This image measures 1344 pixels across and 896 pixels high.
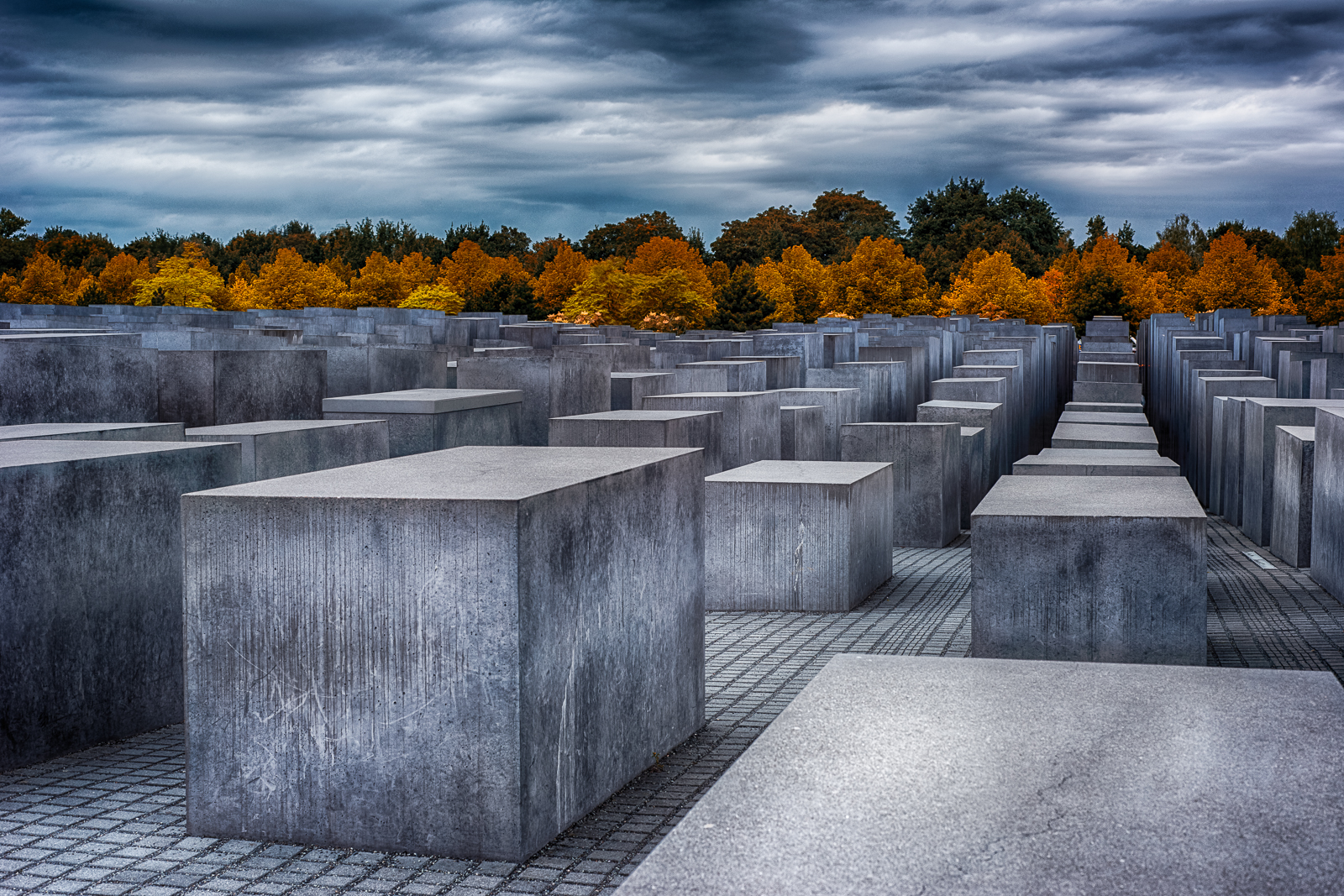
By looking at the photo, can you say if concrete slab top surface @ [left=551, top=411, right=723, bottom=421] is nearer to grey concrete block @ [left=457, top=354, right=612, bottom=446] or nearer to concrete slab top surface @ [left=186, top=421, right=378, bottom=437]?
grey concrete block @ [left=457, top=354, right=612, bottom=446]

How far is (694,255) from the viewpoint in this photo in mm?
75250

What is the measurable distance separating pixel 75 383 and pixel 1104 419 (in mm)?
12047

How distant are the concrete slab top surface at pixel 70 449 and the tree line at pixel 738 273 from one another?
4582 centimetres

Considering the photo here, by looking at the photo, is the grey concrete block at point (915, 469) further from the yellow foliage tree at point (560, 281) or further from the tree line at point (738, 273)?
the yellow foliage tree at point (560, 281)

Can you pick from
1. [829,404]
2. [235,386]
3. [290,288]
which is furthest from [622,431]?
[290,288]

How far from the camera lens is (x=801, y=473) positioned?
1027 centimetres

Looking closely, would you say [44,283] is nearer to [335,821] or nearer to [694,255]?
[694,255]

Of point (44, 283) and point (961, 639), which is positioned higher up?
point (44, 283)

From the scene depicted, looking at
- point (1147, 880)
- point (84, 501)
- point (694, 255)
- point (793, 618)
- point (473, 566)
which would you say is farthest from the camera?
point (694, 255)

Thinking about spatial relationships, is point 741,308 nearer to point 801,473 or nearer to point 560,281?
point 560,281

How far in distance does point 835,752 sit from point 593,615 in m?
1.89

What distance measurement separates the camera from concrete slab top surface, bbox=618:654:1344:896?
2.36m

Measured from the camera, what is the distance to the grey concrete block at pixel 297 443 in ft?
24.8

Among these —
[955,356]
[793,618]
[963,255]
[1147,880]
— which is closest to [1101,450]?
[793,618]
